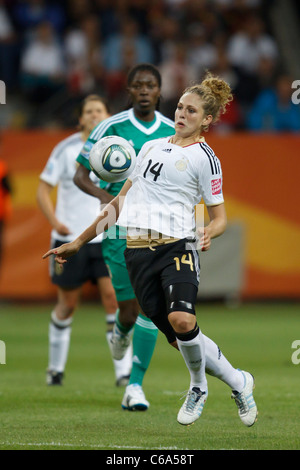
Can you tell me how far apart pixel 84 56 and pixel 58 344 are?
32.7ft

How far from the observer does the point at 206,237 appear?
5.56 m

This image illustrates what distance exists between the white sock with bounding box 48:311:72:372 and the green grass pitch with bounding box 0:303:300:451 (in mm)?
205

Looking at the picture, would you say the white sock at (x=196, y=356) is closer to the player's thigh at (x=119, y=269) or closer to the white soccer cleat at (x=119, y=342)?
the player's thigh at (x=119, y=269)

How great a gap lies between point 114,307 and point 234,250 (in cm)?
750

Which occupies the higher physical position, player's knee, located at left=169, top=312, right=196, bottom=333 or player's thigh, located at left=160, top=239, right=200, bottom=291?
player's thigh, located at left=160, top=239, right=200, bottom=291

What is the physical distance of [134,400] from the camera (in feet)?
22.9

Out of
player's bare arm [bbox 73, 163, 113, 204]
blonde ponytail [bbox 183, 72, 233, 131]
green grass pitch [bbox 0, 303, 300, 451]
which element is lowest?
green grass pitch [bbox 0, 303, 300, 451]

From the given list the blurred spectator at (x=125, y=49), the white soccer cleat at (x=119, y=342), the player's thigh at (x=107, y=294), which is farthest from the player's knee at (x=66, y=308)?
the blurred spectator at (x=125, y=49)

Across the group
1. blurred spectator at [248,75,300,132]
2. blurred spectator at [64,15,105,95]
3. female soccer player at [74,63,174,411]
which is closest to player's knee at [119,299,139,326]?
female soccer player at [74,63,174,411]

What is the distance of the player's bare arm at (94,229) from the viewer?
590 centimetres

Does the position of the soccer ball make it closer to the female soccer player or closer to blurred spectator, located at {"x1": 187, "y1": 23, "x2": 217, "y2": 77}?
the female soccer player

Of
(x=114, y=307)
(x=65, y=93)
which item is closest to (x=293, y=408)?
(x=114, y=307)

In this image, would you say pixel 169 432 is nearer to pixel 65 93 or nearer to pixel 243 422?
pixel 243 422

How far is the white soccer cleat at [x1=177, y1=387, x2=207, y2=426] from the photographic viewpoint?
582 cm
